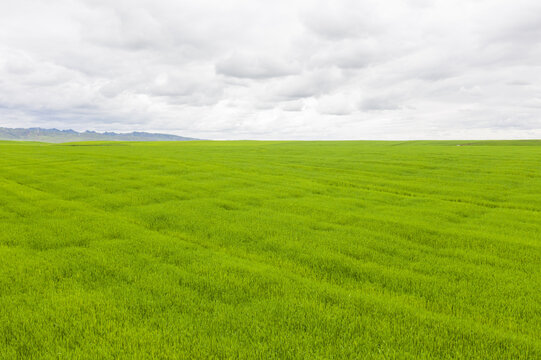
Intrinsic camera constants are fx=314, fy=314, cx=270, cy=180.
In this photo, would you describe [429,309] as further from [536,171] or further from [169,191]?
[536,171]

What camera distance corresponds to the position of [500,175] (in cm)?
2694

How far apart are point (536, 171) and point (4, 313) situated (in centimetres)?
3842

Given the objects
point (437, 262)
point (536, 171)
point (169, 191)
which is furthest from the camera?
point (536, 171)

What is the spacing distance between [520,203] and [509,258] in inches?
403

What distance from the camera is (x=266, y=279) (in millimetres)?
7531

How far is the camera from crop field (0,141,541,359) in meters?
5.32

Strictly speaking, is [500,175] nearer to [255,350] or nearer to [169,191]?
[169,191]

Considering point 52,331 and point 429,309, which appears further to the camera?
point 429,309

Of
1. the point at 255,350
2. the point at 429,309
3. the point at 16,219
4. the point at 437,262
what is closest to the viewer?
the point at 255,350

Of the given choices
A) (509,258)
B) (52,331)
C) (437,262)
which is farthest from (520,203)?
(52,331)

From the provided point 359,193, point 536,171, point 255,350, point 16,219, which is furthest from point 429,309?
point 536,171

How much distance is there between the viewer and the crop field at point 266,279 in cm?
532

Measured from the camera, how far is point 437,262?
A: 8828 mm

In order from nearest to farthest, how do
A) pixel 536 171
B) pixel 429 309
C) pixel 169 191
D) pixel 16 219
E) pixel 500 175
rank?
pixel 429 309, pixel 16 219, pixel 169 191, pixel 500 175, pixel 536 171
